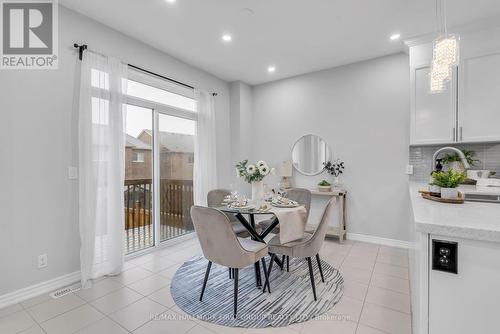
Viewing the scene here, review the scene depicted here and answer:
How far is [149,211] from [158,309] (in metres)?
1.76

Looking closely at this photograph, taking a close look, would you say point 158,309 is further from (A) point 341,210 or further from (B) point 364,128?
(B) point 364,128

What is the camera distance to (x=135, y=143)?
134 inches

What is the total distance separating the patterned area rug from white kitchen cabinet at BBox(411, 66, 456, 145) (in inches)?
83.0

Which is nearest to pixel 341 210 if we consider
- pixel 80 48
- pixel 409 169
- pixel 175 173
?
pixel 409 169

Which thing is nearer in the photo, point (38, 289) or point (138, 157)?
point (38, 289)

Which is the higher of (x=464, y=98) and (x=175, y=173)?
(x=464, y=98)

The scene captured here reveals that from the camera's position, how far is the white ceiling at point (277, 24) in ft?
8.35

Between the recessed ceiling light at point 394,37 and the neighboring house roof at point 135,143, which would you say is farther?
the neighboring house roof at point 135,143

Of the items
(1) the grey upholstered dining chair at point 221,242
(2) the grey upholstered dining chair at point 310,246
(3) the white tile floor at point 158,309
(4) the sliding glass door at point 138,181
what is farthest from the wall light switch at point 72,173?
(2) the grey upholstered dining chair at point 310,246

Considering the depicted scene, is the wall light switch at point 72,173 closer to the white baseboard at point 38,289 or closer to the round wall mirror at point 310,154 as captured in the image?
the white baseboard at point 38,289

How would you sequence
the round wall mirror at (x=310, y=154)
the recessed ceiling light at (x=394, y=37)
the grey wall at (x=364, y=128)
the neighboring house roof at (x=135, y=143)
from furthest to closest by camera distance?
1. the round wall mirror at (x=310, y=154)
2. the grey wall at (x=364, y=128)
3. the neighboring house roof at (x=135, y=143)
4. the recessed ceiling light at (x=394, y=37)

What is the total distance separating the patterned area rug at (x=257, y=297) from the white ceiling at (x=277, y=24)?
2997 mm

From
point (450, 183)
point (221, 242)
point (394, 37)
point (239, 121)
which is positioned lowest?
point (221, 242)

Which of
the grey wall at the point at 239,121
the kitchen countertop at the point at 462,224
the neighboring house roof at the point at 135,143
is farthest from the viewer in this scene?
the grey wall at the point at 239,121
